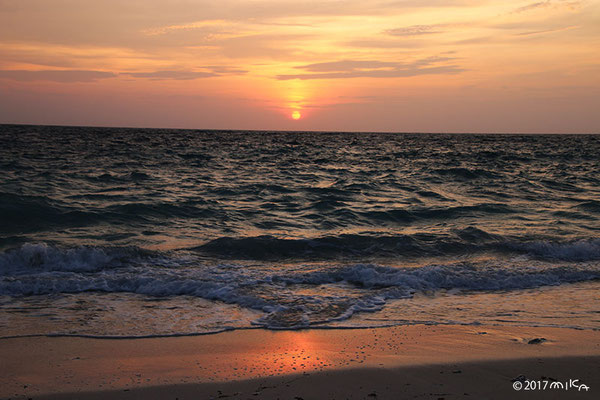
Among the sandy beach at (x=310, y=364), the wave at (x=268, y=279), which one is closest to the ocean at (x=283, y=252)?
the wave at (x=268, y=279)

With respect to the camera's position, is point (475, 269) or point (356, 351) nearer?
point (356, 351)

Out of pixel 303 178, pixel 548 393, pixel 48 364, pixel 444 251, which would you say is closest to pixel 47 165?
pixel 303 178

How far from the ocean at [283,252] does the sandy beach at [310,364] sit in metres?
0.44

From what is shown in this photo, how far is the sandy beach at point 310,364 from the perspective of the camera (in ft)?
13.5

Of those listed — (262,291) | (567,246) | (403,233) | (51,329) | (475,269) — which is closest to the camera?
(51,329)

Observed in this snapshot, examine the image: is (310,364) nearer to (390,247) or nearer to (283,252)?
(283,252)

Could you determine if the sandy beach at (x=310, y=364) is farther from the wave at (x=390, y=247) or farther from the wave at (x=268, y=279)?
the wave at (x=390, y=247)

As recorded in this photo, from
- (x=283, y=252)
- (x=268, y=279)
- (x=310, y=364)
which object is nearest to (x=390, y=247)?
(x=283, y=252)

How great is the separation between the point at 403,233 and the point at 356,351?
7.79 meters

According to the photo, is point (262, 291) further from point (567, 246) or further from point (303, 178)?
point (303, 178)

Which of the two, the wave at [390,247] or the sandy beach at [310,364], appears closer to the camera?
the sandy beach at [310,364]

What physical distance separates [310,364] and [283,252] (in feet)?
19.8

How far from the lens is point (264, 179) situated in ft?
69.6

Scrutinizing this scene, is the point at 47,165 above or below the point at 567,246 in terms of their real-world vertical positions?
above
